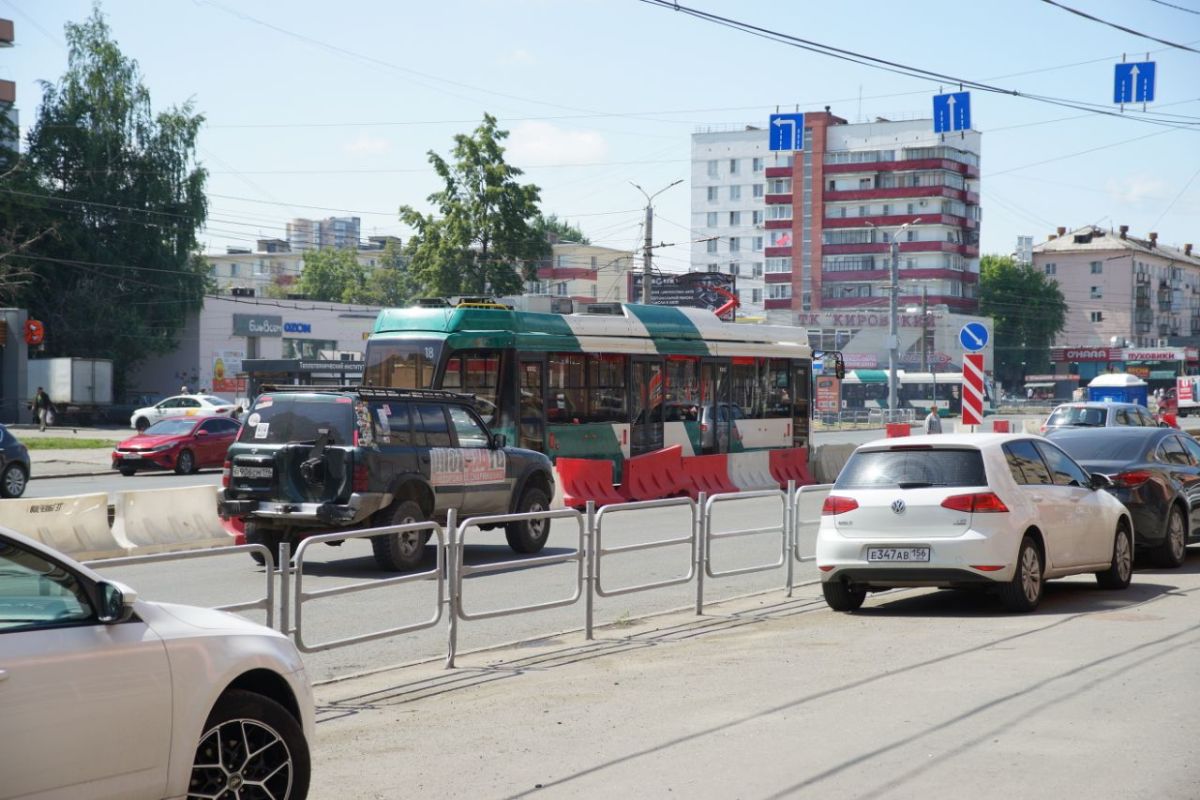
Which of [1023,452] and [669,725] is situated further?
[1023,452]

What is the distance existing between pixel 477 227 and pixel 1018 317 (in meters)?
77.8

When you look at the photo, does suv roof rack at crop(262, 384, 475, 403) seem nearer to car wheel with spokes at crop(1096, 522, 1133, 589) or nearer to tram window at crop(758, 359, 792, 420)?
car wheel with spokes at crop(1096, 522, 1133, 589)

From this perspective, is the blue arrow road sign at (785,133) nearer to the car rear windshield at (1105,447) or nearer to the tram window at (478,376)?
the tram window at (478,376)

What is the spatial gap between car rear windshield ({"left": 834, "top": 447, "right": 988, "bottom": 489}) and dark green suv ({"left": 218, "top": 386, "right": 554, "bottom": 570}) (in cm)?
359

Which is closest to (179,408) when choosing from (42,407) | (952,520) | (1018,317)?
(42,407)

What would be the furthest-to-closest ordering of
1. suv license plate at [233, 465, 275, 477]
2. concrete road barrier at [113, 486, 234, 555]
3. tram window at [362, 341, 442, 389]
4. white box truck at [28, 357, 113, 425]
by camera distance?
1. white box truck at [28, 357, 113, 425]
2. tram window at [362, 341, 442, 389]
3. concrete road barrier at [113, 486, 234, 555]
4. suv license plate at [233, 465, 275, 477]

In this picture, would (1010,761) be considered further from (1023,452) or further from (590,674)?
(1023,452)

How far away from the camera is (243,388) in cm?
6831

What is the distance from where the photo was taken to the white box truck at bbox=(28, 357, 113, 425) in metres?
59.8

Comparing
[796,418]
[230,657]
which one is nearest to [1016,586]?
[230,657]

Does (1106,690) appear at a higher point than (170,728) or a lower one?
lower

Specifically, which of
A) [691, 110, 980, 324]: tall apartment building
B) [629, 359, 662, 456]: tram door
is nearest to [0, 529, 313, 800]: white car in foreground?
[629, 359, 662, 456]: tram door

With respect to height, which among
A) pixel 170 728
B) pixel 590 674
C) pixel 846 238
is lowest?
Answer: pixel 590 674

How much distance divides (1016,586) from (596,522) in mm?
3529
